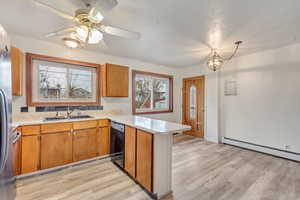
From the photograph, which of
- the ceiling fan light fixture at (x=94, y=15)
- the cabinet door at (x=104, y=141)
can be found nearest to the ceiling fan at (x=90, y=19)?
the ceiling fan light fixture at (x=94, y=15)

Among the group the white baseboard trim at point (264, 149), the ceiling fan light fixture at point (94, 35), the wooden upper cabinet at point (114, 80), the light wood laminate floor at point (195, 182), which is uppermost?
the ceiling fan light fixture at point (94, 35)

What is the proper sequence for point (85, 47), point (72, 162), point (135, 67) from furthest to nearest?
point (135, 67), point (85, 47), point (72, 162)

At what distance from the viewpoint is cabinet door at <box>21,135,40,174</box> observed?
7.29 ft

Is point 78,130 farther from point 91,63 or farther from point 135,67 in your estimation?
point 135,67

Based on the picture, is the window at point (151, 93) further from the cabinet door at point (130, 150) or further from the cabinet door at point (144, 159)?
the cabinet door at point (144, 159)

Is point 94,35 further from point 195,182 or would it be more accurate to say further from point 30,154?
point 195,182

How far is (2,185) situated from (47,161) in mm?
1415

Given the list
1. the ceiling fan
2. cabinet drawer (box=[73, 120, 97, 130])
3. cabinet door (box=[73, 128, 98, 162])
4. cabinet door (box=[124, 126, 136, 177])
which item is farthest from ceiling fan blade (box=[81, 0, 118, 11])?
cabinet door (box=[73, 128, 98, 162])

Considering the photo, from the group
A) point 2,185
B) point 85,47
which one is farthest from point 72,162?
point 85,47

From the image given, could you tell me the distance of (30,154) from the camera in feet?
7.47

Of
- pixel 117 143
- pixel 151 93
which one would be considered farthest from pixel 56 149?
pixel 151 93

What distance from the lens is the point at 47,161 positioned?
94.8 inches

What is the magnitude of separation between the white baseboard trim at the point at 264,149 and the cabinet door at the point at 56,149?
3.93 metres

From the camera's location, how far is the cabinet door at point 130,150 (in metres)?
2.14
